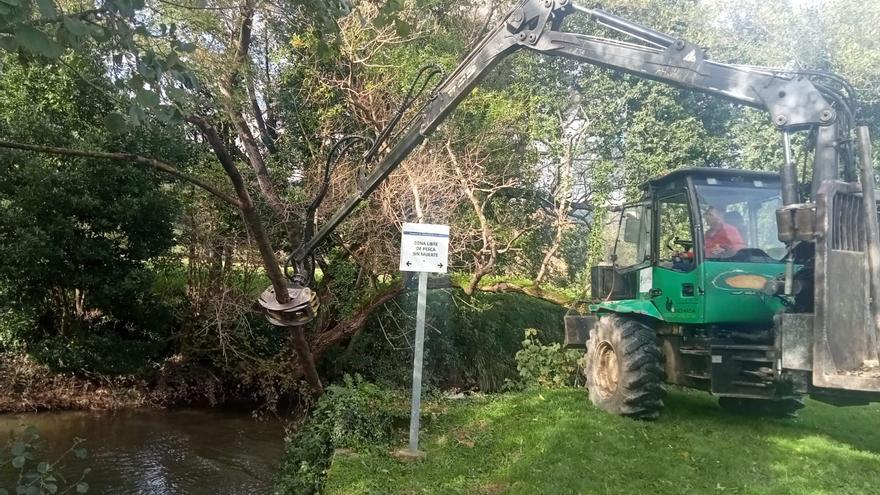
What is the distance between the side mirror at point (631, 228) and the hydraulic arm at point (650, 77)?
236 cm

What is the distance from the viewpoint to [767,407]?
25.8 ft

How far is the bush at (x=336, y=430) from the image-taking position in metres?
6.96

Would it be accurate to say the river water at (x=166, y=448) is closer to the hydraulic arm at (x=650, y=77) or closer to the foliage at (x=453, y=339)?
the foliage at (x=453, y=339)

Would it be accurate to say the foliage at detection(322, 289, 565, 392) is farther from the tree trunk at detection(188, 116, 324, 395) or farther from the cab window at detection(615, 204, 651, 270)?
the tree trunk at detection(188, 116, 324, 395)

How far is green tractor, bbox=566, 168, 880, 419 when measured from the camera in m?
5.17

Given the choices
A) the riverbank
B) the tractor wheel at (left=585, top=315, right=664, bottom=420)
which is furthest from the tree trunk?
the riverbank

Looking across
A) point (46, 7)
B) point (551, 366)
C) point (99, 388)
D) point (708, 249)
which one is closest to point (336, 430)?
point (708, 249)

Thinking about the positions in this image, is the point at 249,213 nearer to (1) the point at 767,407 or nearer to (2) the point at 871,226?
(2) the point at 871,226

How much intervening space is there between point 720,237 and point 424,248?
318cm

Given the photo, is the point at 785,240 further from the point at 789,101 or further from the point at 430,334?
the point at 430,334

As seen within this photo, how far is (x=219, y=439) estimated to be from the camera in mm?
10672

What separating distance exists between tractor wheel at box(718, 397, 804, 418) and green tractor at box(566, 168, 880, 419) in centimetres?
2

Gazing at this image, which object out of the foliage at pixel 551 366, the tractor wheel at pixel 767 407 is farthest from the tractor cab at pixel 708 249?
the foliage at pixel 551 366

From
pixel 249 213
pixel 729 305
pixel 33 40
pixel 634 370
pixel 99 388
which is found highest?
pixel 33 40
